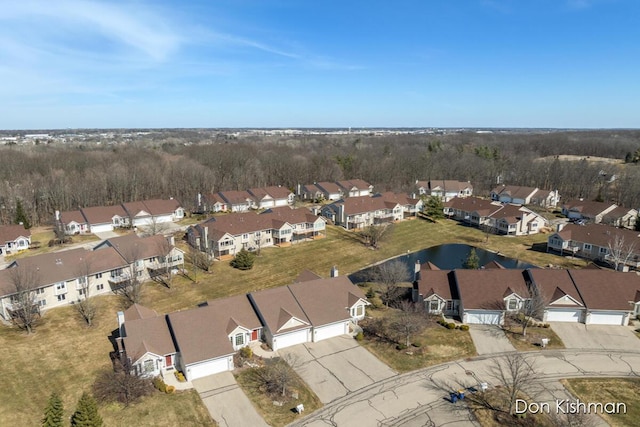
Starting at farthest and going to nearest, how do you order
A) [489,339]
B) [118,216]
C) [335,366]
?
[118,216] < [489,339] < [335,366]

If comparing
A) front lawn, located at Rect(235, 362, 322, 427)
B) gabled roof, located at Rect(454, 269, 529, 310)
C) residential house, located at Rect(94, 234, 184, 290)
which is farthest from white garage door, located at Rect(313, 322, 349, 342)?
residential house, located at Rect(94, 234, 184, 290)

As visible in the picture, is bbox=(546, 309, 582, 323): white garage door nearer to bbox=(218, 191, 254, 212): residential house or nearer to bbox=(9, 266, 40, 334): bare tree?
bbox=(9, 266, 40, 334): bare tree

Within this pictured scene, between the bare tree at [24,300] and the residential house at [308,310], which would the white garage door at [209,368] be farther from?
the bare tree at [24,300]

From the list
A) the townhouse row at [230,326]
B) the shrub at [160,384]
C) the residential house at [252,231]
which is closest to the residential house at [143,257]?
the residential house at [252,231]

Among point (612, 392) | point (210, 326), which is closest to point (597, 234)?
point (612, 392)

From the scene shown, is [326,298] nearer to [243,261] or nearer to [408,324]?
[408,324]
